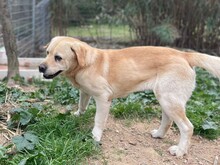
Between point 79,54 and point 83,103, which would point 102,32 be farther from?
point 79,54

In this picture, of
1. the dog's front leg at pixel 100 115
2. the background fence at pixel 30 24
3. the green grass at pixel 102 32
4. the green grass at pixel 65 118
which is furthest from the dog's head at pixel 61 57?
the green grass at pixel 102 32

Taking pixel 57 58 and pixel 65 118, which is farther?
pixel 65 118

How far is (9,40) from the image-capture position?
607 cm

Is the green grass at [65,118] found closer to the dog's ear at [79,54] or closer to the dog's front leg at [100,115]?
the dog's front leg at [100,115]

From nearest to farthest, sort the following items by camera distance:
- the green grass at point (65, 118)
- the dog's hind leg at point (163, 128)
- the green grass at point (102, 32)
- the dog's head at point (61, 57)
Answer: the green grass at point (65, 118), the dog's head at point (61, 57), the dog's hind leg at point (163, 128), the green grass at point (102, 32)

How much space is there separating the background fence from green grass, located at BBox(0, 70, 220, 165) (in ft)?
9.80

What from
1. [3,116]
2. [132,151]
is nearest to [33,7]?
[3,116]

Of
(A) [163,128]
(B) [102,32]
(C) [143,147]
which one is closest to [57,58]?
(C) [143,147]

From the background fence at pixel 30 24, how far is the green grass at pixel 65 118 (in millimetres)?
2987

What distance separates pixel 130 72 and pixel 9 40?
247cm

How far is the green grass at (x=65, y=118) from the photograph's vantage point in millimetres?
3766

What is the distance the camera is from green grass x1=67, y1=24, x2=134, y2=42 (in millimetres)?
11719

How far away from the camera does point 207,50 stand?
11250 millimetres

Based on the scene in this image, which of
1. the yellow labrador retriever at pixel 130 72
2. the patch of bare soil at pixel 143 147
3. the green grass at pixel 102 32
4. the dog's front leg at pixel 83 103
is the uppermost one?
the yellow labrador retriever at pixel 130 72
